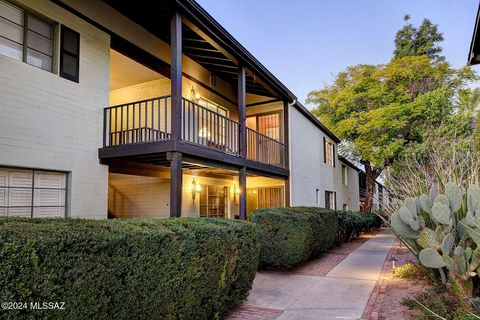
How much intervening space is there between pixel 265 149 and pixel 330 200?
390 inches

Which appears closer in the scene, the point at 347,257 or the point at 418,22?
the point at 347,257

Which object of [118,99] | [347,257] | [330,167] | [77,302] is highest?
[118,99]

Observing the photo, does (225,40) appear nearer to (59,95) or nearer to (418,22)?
(59,95)

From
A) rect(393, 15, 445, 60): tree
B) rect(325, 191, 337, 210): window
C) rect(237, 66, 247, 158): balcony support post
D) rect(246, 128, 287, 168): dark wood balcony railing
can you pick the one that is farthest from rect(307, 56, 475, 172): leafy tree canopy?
rect(237, 66, 247, 158): balcony support post

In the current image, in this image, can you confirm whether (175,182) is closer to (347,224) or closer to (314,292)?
(314,292)

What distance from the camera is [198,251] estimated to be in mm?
4613

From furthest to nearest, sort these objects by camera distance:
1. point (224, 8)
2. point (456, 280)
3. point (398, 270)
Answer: point (224, 8)
point (398, 270)
point (456, 280)

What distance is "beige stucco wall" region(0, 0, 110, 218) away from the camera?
20.1 feet

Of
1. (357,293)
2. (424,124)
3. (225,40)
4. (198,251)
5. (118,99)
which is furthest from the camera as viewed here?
(424,124)

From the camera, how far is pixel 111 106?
852 cm

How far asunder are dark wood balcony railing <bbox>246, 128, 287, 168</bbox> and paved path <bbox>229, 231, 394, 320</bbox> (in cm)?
422

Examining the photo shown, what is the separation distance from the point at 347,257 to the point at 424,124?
12719 mm

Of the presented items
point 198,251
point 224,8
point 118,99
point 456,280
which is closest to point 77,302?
point 198,251

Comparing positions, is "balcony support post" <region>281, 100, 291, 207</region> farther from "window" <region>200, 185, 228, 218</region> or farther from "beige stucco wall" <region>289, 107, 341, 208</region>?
"window" <region>200, 185, 228, 218</region>
